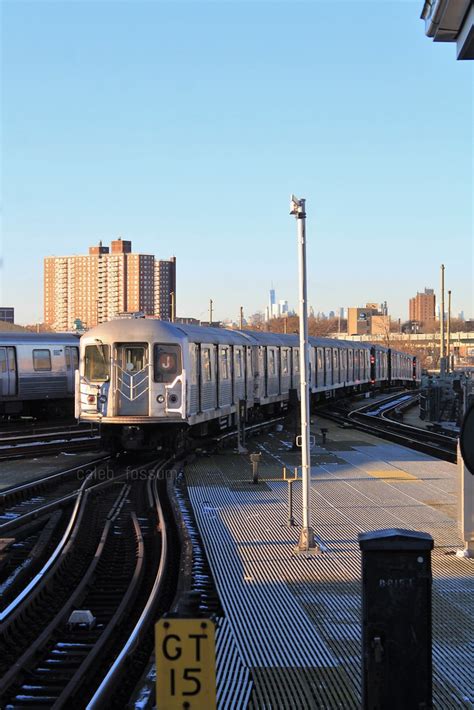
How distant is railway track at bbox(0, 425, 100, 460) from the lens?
68.3ft

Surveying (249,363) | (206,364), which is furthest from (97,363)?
(249,363)

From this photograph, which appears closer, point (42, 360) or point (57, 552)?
point (57, 552)

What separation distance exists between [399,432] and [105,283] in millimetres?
108800

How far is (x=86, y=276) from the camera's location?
13688 centimetres

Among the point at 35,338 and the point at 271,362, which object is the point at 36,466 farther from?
the point at 35,338

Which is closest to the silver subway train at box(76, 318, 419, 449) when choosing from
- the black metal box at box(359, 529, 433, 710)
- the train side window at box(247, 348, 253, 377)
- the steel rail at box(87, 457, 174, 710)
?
the train side window at box(247, 348, 253, 377)

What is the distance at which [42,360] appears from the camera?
29297mm

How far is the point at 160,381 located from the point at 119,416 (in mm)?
1112

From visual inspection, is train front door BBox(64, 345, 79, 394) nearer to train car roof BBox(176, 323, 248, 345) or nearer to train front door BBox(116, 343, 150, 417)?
train car roof BBox(176, 323, 248, 345)

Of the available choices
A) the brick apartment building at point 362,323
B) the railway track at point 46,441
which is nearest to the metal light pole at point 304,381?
the railway track at point 46,441

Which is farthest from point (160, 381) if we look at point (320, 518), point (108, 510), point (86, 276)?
point (86, 276)

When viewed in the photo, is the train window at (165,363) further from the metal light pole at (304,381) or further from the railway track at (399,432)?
the metal light pole at (304,381)

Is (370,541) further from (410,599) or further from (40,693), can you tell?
(40,693)

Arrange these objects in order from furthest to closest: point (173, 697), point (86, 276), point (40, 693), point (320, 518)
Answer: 1. point (86, 276)
2. point (320, 518)
3. point (40, 693)
4. point (173, 697)
